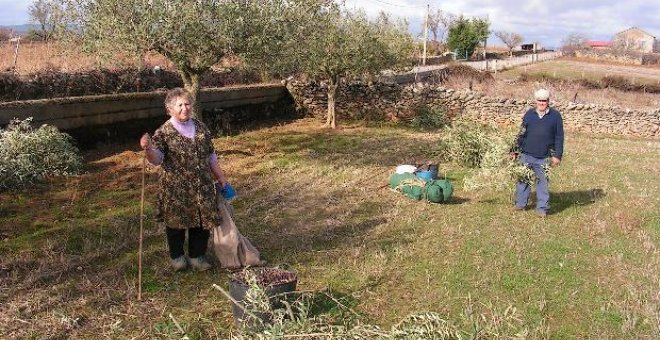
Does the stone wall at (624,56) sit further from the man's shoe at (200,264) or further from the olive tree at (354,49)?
the man's shoe at (200,264)

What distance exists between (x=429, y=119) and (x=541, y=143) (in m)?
11.3

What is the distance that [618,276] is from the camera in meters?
5.80

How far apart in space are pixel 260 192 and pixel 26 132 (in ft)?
14.7

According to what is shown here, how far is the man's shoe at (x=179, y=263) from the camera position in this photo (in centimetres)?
569

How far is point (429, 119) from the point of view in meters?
19.3

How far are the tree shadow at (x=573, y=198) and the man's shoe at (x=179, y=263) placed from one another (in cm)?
554

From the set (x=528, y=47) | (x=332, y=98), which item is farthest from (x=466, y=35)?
(x=332, y=98)

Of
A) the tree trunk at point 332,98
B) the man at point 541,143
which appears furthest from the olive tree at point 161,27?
the tree trunk at point 332,98

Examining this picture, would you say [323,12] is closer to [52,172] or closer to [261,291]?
[52,172]

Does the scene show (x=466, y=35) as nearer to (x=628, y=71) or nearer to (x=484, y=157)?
(x=628, y=71)

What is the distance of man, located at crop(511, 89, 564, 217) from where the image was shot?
8.02 meters

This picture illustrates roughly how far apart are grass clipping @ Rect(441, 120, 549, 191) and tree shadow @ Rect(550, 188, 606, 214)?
827 mm

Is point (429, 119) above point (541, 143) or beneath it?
beneath

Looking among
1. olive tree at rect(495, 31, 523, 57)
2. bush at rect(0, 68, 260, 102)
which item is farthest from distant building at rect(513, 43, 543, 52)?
bush at rect(0, 68, 260, 102)
